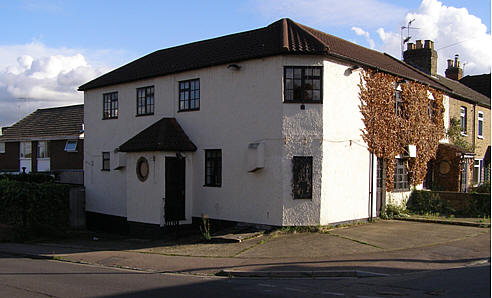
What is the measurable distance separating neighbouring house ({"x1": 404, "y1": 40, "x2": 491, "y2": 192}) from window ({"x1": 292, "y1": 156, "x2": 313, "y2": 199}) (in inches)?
359

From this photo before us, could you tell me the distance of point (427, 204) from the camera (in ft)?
65.6

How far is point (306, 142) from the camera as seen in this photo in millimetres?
15359

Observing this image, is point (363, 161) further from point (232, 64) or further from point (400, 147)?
point (232, 64)

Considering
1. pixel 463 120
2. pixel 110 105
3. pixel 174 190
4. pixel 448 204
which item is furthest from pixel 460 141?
pixel 110 105

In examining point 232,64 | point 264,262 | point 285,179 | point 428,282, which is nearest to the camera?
point 428,282

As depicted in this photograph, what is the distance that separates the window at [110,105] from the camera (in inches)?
870

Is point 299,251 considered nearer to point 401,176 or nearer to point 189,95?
point 189,95

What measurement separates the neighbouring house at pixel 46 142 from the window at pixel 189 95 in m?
15.2

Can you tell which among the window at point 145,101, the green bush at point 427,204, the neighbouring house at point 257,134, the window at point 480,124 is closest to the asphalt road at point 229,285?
the neighbouring house at point 257,134

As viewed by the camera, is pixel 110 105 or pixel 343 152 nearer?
Result: pixel 343 152

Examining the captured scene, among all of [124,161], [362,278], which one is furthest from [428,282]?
[124,161]

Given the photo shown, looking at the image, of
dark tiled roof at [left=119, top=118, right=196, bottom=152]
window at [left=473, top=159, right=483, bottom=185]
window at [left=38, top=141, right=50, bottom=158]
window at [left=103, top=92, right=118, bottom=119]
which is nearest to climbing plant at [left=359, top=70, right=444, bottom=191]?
window at [left=473, top=159, right=483, bottom=185]

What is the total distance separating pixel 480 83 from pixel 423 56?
29.4 ft

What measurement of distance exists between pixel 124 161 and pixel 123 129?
1698 millimetres
